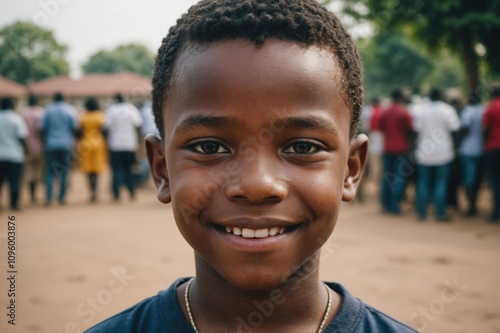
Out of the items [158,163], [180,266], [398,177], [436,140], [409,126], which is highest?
[158,163]

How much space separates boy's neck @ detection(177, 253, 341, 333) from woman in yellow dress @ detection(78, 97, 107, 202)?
26.1 feet

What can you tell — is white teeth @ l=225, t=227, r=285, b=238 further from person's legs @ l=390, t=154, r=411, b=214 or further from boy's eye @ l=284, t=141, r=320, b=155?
person's legs @ l=390, t=154, r=411, b=214

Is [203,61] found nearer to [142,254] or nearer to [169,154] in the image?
[169,154]

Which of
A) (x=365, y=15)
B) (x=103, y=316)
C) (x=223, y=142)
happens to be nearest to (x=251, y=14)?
(x=223, y=142)

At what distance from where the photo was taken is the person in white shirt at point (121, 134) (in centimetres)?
870

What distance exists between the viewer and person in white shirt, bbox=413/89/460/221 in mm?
6906

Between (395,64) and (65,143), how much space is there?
3609 centimetres

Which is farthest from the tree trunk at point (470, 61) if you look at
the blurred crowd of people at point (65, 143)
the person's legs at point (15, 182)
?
the person's legs at point (15, 182)

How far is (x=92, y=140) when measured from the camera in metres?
9.09

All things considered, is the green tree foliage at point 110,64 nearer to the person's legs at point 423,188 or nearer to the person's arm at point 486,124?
the person's legs at point 423,188

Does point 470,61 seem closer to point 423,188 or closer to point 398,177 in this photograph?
point 398,177

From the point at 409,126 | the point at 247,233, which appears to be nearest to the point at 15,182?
the point at 409,126

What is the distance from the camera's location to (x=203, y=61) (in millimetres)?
1342

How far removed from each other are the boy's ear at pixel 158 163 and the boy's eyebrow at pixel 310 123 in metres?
0.53
